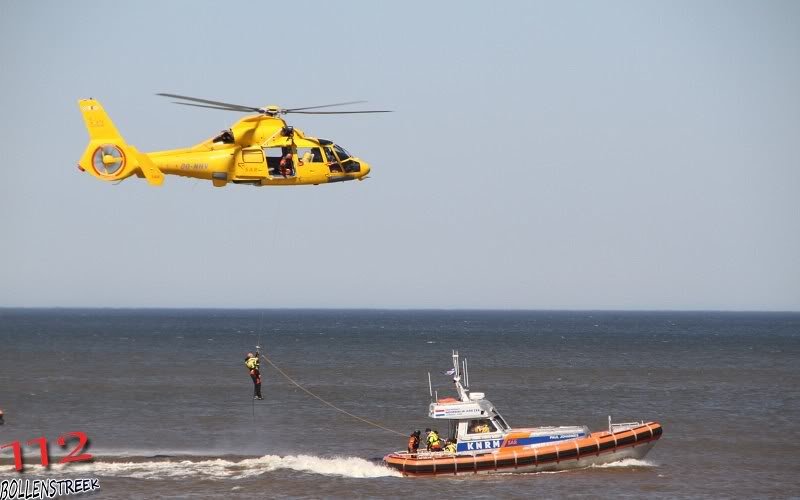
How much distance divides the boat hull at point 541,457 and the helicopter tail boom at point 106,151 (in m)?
12.7

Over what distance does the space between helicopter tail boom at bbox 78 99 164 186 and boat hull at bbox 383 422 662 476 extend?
12.7 m

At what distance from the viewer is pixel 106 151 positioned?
2933 cm

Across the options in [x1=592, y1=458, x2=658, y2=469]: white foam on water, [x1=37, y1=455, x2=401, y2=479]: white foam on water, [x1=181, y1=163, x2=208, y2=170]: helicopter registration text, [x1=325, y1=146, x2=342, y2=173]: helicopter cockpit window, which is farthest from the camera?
[x1=592, y1=458, x2=658, y2=469]: white foam on water

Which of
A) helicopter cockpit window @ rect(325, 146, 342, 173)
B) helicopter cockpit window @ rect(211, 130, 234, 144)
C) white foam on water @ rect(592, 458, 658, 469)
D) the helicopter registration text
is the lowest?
white foam on water @ rect(592, 458, 658, 469)

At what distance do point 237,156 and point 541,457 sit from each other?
44.7ft

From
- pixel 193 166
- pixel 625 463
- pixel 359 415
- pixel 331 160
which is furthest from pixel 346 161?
pixel 359 415

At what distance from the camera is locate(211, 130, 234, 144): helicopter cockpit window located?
31.2m

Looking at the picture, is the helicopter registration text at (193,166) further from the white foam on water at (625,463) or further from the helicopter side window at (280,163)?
the white foam on water at (625,463)

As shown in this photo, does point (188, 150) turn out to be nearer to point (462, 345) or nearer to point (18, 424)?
point (18, 424)

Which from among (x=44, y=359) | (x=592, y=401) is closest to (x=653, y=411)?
(x=592, y=401)

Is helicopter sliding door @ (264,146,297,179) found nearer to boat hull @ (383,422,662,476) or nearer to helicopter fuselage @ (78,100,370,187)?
helicopter fuselage @ (78,100,370,187)

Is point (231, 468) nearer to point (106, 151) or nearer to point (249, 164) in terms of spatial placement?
point (249, 164)

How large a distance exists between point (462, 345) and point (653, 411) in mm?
77069

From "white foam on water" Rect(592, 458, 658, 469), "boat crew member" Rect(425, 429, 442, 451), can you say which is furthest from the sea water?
"boat crew member" Rect(425, 429, 442, 451)
